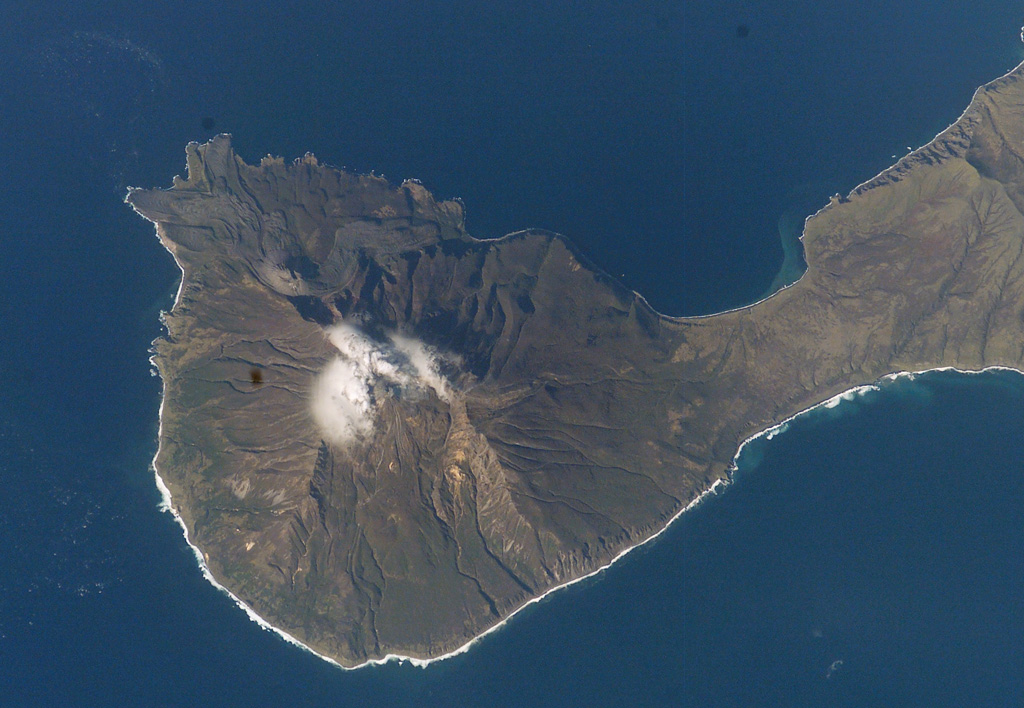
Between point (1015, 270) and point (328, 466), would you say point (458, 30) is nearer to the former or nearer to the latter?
point (328, 466)

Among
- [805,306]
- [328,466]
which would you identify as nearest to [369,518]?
[328,466]

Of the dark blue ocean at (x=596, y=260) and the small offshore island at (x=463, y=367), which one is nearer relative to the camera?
the dark blue ocean at (x=596, y=260)

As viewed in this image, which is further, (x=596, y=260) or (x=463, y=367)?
(x=596, y=260)

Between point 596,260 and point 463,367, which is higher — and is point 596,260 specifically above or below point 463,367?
above

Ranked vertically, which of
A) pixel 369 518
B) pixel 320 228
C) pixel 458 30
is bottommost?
pixel 369 518
